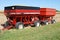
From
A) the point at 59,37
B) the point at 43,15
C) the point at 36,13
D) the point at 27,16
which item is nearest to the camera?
the point at 59,37

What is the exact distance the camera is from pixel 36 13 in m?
20.9

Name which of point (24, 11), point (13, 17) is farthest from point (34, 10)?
point (13, 17)

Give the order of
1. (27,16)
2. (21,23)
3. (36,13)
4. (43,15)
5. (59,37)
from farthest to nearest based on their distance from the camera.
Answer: (43,15), (36,13), (27,16), (21,23), (59,37)

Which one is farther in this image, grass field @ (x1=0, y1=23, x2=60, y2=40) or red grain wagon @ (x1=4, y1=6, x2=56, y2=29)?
red grain wagon @ (x1=4, y1=6, x2=56, y2=29)

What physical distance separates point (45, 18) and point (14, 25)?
674 cm

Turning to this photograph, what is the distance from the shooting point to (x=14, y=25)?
18.0m

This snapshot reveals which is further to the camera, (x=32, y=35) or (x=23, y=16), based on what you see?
(x=23, y=16)

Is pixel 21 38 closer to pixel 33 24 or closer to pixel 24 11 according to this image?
pixel 24 11

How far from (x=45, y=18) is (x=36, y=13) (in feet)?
9.70

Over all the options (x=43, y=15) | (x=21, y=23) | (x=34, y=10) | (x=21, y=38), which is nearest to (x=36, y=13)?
(x=34, y=10)

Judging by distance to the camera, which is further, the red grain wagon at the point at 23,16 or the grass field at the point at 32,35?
the red grain wagon at the point at 23,16

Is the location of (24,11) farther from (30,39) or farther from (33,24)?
(30,39)

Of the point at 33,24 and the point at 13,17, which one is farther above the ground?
the point at 13,17

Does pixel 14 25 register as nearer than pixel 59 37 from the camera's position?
No
